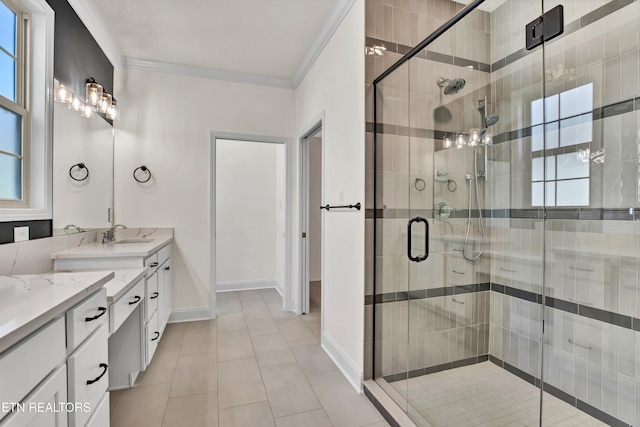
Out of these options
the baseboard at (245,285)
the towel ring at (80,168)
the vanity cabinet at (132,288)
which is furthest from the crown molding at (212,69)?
the baseboard at (245,285)

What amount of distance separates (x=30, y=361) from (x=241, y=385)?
5.05ft

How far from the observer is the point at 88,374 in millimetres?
1188

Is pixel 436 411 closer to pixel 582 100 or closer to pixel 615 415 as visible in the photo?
pixel 615 415

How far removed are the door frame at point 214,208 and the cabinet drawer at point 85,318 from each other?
2.16 meters

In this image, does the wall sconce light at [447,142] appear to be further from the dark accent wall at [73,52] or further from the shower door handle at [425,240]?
the dark accent wall at [73,52]

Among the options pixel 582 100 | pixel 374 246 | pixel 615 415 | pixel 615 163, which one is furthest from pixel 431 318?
pixel 582 100

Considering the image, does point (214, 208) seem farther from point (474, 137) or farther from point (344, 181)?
point (474, 137)

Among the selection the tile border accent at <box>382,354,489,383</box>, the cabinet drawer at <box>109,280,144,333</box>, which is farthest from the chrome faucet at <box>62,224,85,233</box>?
the tile border accent at <box>382,354,489,383</box>

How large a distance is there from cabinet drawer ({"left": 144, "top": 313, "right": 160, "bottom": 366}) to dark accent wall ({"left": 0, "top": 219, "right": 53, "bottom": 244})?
35.1 inches

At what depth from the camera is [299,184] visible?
3.62 m

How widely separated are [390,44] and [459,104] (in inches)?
29.4

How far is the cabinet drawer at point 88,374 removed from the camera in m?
1.08

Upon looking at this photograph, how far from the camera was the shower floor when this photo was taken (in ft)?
5.41

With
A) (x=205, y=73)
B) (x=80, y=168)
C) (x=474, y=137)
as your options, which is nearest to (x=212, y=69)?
(x=205, y=73)
